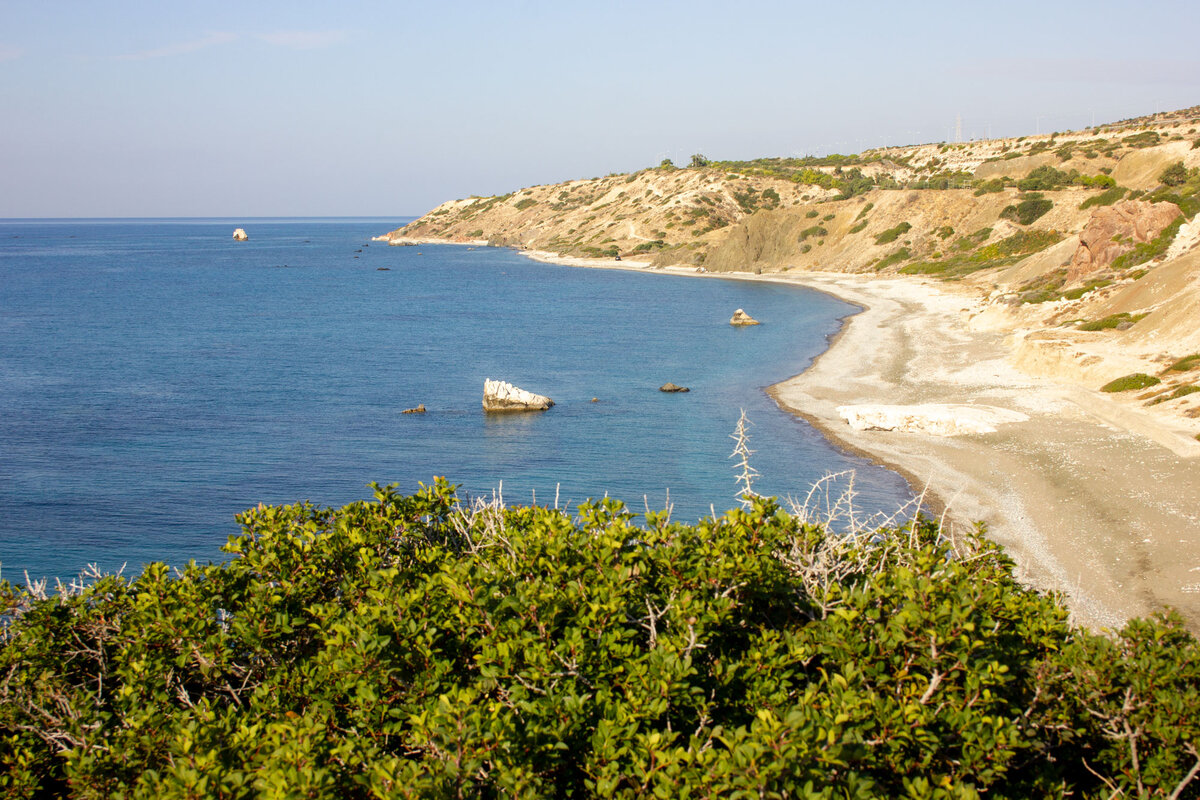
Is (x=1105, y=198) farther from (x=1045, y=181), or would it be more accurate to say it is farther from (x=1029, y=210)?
(x=1045, y=181)

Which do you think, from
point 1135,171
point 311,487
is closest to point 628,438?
point 311,487

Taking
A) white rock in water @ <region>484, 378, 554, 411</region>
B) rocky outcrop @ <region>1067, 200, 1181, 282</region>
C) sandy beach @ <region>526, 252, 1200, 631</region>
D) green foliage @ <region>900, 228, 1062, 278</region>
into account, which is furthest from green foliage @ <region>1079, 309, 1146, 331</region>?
green foliage @ <region>900, 228, 1062, 278</region>

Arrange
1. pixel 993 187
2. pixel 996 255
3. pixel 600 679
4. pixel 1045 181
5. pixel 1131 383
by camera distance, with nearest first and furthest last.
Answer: pixel 600 679
pixel 1131 383
pixel 996 255
pixel 1045 181
pixel 993 187

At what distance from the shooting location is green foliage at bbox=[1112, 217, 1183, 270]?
181 feet

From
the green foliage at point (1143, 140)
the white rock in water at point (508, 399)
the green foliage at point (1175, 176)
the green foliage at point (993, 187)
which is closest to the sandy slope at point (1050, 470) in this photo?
the white rock in water at point (508, 399)

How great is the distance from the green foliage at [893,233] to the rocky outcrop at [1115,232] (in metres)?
41.9

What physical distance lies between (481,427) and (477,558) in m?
29.5

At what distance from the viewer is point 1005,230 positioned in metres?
92.1

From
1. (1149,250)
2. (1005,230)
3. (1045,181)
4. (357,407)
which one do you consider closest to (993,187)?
(1045,181)

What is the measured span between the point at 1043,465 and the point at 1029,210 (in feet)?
246

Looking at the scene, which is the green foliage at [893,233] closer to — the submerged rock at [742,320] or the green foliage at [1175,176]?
the green foliage at [1175,176]

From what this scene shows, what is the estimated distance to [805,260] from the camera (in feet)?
368

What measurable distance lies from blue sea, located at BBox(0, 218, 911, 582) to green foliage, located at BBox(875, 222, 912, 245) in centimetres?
1582

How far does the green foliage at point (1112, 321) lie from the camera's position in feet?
139
